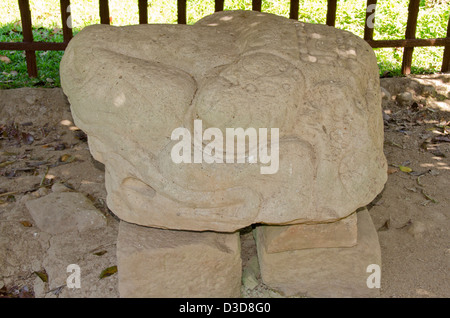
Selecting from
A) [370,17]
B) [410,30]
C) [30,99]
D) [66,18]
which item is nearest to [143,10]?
[66,18]

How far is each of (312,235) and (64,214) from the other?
A: 137cm

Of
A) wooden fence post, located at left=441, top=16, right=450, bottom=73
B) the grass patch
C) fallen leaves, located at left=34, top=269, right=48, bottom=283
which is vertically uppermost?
the grass patch

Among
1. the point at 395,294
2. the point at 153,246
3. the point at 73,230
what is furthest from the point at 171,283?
the point at 395,294

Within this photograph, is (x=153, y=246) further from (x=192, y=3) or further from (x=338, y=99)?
(x=192, y=3)

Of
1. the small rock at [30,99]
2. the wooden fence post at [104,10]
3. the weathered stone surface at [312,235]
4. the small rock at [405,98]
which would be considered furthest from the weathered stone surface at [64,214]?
the small rock at [405,98]

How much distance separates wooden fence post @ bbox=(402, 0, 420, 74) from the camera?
13.9 feet

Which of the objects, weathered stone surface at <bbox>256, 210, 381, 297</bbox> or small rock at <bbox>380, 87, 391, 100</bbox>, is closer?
weathered stone surface at <bbox>256, 210, 381, 297</bbox>

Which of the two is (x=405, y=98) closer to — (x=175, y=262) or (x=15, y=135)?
(x=175, y=262)

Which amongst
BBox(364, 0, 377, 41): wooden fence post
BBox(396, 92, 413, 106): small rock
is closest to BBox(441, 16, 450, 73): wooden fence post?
BBox(396, 92, 413, 106): small rock

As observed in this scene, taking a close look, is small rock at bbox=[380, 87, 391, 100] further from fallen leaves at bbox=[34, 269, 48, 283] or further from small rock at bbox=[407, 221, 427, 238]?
fallen leaves at bbox=[34, 269, 48, 283]

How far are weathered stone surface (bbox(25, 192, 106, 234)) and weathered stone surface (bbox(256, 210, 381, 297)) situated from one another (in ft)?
3.25

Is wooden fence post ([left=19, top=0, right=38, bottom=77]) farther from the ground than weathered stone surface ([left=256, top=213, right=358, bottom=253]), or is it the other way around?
wooden fence post ([left=19, top=0, right=38, bottom=77])

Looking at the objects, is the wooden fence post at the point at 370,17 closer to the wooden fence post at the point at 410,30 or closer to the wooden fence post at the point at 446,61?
the wooden fence post at the point at 410,30

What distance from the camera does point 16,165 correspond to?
3.51 meters
